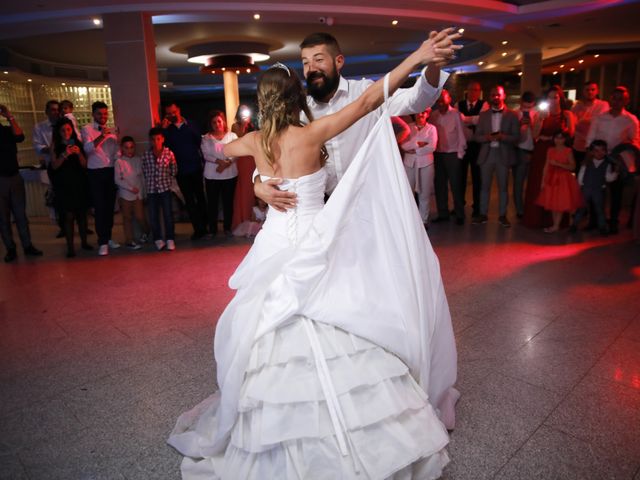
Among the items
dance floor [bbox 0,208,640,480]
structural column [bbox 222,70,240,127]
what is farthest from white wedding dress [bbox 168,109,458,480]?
structural column [bbox 222,70,240,127]

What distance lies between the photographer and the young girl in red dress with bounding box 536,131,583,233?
19.2 ft

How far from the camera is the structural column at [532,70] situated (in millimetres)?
11664

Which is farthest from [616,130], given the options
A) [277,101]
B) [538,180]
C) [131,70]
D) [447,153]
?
[131,70]

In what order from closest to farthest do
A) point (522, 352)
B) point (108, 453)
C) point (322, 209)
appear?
point (322, 209) → point (108, 453) → point (522, 352)

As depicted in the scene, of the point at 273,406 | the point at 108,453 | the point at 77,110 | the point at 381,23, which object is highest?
the point at 381,23

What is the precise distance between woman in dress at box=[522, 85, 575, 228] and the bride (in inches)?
183

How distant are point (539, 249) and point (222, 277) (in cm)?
327

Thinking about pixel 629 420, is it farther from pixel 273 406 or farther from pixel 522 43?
pixel 522 43

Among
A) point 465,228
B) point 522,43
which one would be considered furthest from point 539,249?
point 522,43

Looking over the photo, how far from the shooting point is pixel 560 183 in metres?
5.91

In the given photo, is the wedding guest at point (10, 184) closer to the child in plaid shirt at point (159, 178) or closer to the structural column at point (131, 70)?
the child in plaid shirt at point (159, 178)

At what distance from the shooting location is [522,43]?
35.0 feet

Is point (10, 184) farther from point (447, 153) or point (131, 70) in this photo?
point (447, 153)

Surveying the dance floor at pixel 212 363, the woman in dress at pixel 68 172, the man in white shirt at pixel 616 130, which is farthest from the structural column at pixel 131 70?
the man in white shirt at pixel 616 130
